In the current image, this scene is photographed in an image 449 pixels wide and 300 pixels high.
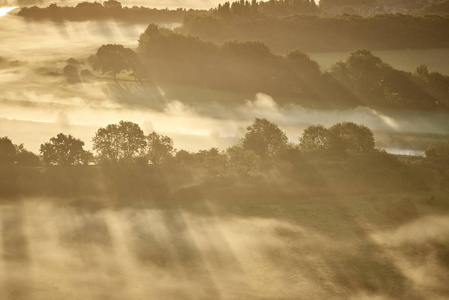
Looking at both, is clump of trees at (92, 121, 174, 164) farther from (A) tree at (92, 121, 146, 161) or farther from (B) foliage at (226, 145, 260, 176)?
(B) foliage at (226, 145, 260, 176)

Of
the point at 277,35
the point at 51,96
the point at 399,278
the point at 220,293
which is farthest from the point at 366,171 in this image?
the point at 277,35

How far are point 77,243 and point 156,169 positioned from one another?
14153mm

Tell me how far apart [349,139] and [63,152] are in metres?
33.0

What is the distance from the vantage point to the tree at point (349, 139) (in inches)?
2709

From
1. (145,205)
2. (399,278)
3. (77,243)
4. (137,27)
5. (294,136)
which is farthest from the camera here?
(137,27)

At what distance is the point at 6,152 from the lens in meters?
65.2

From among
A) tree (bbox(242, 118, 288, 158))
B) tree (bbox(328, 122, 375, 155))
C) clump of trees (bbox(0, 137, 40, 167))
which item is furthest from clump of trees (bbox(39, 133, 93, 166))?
tree (bbox(328, 122, 375, 155))

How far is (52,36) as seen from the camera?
151 m

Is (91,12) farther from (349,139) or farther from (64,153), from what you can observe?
(349,139)

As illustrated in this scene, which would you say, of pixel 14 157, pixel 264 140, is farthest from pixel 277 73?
pixel 14 157

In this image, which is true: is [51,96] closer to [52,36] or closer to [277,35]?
[52,36]

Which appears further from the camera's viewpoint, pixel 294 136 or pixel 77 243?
pixel 294 136

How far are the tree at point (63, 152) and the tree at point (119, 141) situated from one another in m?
2.13

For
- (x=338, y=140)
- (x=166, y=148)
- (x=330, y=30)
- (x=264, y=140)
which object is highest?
(x=330, y=30)
